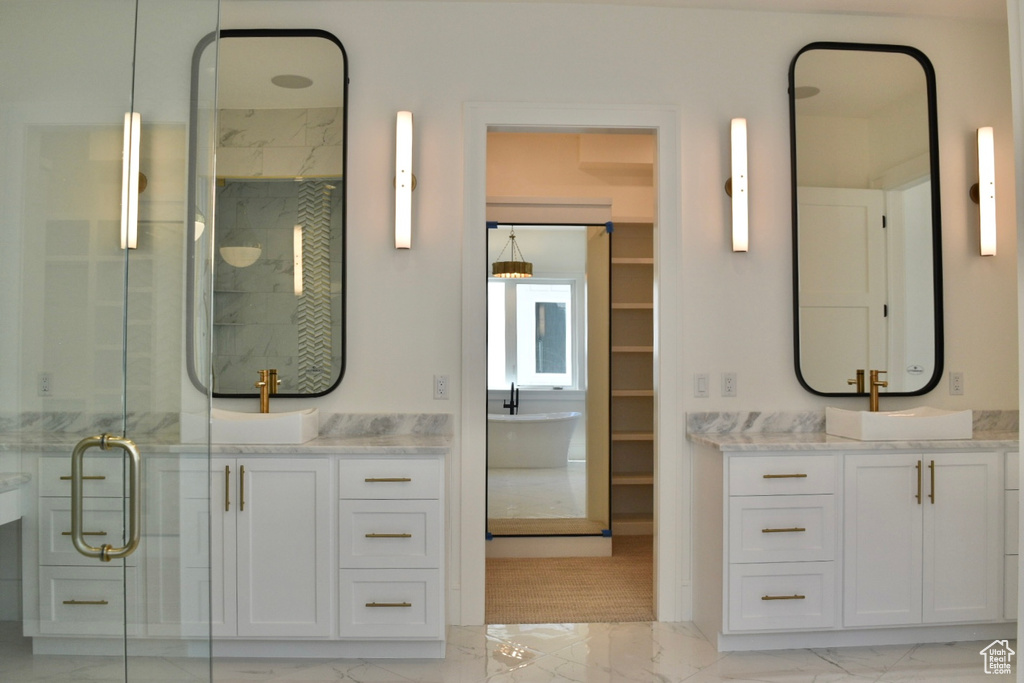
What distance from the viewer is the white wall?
10.3 feet

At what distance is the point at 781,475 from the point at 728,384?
0.53 meters

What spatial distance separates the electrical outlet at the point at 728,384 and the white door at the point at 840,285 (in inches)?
12.4

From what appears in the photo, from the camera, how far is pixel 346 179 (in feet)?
10.3

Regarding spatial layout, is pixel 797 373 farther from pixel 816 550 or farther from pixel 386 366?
pixel 386 366

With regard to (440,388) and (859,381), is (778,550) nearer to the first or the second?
(859,381)

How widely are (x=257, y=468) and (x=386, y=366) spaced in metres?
0.70

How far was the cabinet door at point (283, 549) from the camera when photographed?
104 inches

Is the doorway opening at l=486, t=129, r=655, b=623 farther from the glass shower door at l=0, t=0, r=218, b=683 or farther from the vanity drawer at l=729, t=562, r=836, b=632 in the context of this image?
the glass shower door at l=0, t=0, r=218, b=683

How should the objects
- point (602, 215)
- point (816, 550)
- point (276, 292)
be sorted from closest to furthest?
point (816, 550) → point (276, 292) → point (602, 215)

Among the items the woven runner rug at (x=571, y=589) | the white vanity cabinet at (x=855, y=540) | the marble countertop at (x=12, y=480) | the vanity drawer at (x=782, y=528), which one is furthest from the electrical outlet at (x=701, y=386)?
the marble countertop at (x=12, y=480)

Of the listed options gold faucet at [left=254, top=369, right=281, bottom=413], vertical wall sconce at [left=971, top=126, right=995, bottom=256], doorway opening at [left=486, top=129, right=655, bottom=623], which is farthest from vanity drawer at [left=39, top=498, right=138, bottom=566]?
vertical wall sconce at [left=971, top=126, right=995, bottom=256]

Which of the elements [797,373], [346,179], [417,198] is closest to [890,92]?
[797,373]

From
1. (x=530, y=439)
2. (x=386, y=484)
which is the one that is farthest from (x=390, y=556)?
(x=530, y=439)

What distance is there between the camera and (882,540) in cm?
278
